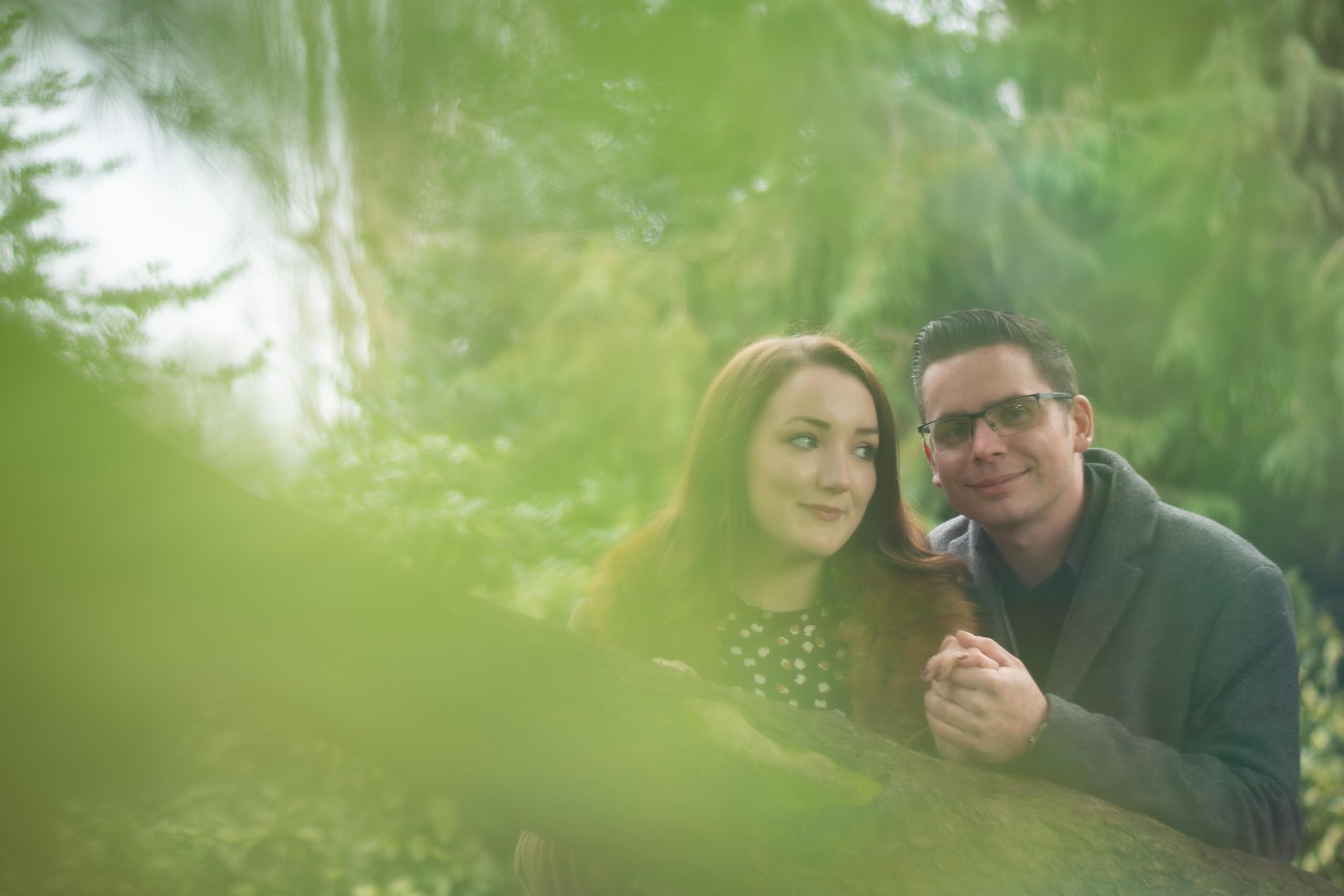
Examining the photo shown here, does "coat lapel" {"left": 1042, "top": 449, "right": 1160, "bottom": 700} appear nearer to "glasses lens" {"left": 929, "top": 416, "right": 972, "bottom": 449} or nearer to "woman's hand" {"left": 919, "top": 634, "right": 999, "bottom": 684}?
"glasses lens" {"left": 929, "top": 416, "right": 972, "bottom": 449}

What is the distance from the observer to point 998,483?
1.88 m

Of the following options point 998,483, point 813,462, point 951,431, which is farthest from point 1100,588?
point 813,462

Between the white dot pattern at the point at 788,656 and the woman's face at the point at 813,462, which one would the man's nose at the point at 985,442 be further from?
the white dot pattern at the point at 788,656

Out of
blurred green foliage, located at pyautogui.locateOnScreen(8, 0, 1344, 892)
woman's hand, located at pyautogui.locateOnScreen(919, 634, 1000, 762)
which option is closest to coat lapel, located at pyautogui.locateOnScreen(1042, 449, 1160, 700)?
woman's hand, located at pyautogui.locateOnScreen(919, 634, 1000, 762)

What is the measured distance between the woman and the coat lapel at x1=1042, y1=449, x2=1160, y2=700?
0.68ft

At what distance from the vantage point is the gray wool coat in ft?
4.25

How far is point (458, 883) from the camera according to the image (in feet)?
11.0

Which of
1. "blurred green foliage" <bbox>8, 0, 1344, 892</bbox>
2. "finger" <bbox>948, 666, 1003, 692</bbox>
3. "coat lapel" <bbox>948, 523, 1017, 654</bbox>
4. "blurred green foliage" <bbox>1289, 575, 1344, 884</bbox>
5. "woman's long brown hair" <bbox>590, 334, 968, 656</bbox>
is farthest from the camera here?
"blurred green foliage" <bbox>1289, 575, 1344, 884</bbox>

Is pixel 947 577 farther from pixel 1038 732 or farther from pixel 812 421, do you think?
pixel 1038 732

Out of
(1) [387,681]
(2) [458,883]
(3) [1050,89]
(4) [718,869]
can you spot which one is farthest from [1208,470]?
(1) [387,681]

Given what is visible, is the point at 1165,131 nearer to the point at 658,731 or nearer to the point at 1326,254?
the point at 1326,254

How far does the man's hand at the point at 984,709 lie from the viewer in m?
1.27

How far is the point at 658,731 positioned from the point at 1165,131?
332 cm

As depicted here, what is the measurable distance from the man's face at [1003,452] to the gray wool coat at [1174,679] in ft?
0.39
